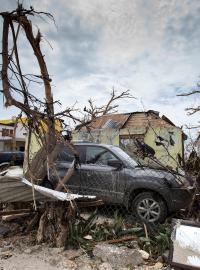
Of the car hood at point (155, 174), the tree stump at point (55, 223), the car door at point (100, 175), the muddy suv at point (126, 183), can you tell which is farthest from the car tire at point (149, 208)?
the tree stump at point (55, 223)

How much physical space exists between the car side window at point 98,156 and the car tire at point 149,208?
4.37ft

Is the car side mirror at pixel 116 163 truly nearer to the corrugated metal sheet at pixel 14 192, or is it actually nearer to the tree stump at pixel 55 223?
the tree stump at pixel 55 223

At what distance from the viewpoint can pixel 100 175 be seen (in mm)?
7559

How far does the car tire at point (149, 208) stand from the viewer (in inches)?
256

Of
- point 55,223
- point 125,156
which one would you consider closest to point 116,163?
point 125,156

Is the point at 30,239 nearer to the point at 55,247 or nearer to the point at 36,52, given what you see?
the point at 55,247

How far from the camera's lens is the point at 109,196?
Answer: 288 inches

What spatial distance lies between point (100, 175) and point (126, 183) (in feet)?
2.53

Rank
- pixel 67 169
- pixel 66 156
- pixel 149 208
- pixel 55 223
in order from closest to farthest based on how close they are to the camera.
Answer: pixel 55 223 → pixel 149 208 → pixel 67 169 → pixel 66 156

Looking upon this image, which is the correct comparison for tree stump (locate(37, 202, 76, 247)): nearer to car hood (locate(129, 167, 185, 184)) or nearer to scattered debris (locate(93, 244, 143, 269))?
scattered debris (locate(93, 244, 143, 269))

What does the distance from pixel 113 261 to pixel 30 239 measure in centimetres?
158

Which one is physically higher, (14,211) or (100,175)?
(100,175)

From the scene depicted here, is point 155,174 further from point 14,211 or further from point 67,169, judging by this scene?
point 14,211

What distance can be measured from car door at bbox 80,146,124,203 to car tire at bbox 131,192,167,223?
0.52 meters
